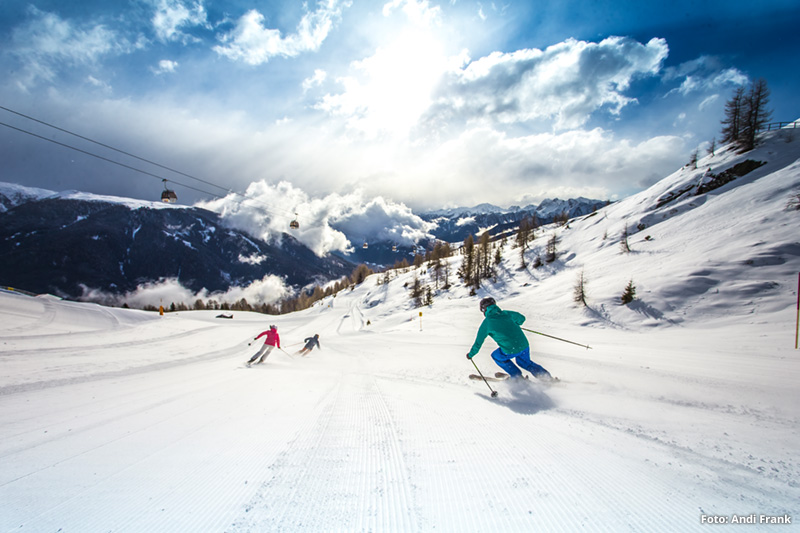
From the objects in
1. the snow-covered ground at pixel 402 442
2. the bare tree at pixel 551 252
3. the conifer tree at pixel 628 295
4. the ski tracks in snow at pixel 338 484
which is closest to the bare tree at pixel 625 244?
the bare tree at pixel 551 252

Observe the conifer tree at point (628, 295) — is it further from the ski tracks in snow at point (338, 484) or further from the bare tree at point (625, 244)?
the ski tracks in snow at point (338, 484)

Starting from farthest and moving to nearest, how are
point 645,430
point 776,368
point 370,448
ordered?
point 776,368 < point 645,430 < point 370,448

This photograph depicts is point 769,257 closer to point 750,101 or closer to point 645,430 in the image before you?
point 645,430

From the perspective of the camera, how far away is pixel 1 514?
2.12m

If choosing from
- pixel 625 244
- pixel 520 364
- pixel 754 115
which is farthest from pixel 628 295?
pixel 754 115

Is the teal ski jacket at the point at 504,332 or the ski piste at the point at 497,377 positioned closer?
the teal ski jacket at the point at 504,332

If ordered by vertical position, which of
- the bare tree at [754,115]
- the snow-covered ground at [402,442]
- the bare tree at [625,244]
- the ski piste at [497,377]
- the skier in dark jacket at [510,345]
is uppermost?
the bare tree at [754,115]

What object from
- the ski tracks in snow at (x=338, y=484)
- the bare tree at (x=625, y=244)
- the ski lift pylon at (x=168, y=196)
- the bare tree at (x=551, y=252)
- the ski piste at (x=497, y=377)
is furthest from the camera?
the bare tree at (x=551, y=252)

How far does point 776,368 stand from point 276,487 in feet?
35.0

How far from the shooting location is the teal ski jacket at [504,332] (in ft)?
19.8

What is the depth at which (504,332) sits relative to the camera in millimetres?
6094

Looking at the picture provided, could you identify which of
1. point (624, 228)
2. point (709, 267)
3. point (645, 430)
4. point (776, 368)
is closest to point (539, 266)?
point (624, 228)

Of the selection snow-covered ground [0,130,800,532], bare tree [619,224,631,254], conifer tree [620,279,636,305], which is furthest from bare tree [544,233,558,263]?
snow-covered ground [0,130,800,532]

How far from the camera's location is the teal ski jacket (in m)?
6.02
